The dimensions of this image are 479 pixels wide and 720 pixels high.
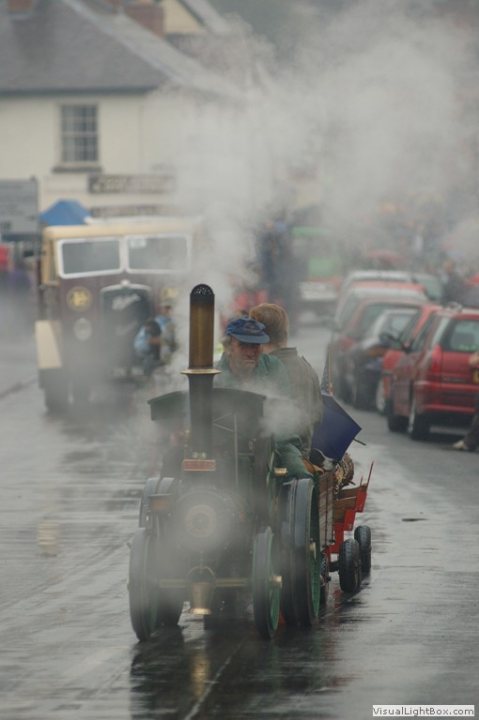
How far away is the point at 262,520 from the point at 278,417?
2.16 feet

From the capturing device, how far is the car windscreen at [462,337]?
23.2m

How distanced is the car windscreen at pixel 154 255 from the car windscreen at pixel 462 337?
7.92 meters

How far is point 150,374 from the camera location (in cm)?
2969

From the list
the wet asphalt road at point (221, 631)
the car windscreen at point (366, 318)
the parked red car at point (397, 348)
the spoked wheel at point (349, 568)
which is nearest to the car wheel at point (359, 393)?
the parked red car at point (397, 348)

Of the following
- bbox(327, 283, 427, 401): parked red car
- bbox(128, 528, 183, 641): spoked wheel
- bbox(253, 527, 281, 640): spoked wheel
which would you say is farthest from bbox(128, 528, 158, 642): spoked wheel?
bbox(327, 283, 427, 401): parked red car

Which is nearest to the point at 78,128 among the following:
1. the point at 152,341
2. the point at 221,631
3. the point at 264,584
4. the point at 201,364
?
the point at 152,341

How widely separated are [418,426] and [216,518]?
13.7 metres

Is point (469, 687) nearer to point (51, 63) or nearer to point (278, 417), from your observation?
point (278, 417)

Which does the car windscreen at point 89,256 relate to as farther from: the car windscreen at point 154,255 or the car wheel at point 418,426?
the car wheel at point 418,426

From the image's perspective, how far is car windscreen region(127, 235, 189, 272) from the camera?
3047 centimetres

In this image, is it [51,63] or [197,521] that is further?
[51,63]

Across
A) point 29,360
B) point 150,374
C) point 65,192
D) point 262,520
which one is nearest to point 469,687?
point 262,520

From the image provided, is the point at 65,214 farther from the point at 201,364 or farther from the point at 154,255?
the point at 201,364

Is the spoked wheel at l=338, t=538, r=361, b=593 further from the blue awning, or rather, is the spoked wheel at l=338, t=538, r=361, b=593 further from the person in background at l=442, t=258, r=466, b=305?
the person in background at l=442, t=258, r=466, b=305
